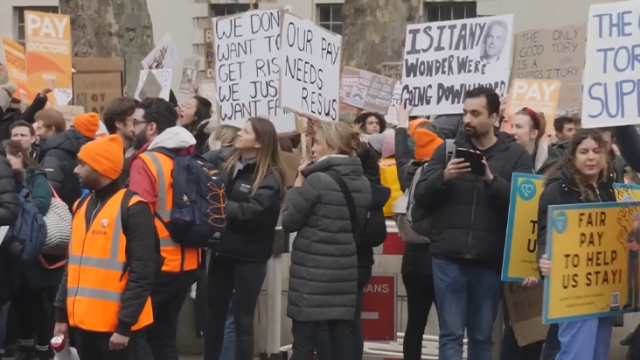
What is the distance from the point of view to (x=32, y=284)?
8.45 m

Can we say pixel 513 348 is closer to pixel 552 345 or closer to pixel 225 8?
pixel 552 345

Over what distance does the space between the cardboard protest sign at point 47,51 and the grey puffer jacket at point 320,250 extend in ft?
17.4

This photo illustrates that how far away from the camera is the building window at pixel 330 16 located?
930 inches

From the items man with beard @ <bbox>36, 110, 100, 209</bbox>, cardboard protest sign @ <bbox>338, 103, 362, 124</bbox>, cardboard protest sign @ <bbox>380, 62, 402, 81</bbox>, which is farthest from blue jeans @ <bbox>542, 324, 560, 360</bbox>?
cardboard protest sign @ <bbox>380, 62, 402, 81</bbox>

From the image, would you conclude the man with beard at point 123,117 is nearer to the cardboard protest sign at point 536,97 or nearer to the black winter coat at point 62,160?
the black winter coat at point 62,160

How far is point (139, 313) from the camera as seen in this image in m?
5.88

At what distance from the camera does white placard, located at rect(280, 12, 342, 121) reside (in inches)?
334

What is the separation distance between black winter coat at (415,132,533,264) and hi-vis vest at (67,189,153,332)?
6.24 feet

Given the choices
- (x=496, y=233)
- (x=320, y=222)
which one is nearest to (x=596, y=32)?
(x=496, y=233)

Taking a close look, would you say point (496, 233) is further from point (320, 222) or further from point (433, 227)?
point (320, 222)

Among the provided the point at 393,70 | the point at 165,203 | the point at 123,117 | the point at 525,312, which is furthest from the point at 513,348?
the point at 393,70

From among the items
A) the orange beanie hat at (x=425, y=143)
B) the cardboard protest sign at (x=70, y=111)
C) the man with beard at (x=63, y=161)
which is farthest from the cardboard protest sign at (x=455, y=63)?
the cardboard protest sign at (x=70, y=111)

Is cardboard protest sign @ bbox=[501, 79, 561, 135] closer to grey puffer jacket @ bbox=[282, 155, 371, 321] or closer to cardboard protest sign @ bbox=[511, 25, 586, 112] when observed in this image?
cardboard protest sign @ bbox=[511, 25, 586, 112]

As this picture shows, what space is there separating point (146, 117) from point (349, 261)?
1.48 metres
